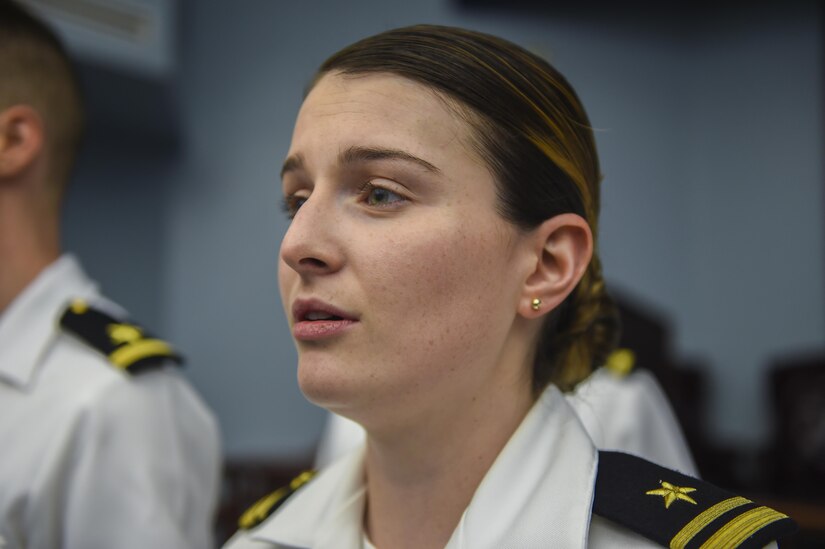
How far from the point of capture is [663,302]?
502 cm

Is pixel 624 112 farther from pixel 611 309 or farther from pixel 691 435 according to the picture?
pixel 611 309

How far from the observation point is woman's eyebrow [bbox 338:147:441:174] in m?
0.97

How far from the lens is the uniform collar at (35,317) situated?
1.43m

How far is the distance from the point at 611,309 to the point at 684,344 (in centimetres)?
404

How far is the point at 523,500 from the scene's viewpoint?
0.98 metres

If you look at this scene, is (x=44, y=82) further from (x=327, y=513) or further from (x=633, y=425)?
(x=633, y=425)

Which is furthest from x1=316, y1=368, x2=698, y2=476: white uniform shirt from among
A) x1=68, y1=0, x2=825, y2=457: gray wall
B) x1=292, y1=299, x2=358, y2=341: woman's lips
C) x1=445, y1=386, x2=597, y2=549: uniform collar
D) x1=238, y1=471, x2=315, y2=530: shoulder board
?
x1=68, y1=0, x2=825, y2=457: gray wall

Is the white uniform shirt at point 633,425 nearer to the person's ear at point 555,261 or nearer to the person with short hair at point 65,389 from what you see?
the person with short hair at point 65,389

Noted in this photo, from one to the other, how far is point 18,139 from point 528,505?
1.14 m

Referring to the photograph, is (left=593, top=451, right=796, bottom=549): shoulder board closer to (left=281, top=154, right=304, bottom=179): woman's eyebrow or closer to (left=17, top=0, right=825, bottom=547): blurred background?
(left=281, top=154, right=304, bottom=179): woman's eyebrow

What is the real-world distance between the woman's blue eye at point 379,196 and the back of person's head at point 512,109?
11 cm

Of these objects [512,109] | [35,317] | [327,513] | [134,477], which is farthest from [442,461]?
[35,317]

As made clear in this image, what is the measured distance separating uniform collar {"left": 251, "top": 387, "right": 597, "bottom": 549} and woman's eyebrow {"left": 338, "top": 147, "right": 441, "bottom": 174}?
0.34 metres

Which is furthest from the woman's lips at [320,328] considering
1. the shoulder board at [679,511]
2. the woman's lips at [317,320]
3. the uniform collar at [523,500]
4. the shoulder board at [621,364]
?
the shoulder board at [621,364]
